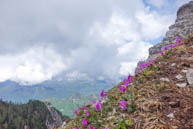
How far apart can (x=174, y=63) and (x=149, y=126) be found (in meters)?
3.05

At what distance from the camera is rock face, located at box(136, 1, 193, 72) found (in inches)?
553

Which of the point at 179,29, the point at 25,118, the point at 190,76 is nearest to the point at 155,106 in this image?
the point at 190,76

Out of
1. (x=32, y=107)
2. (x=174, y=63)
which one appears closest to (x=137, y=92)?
(x=174, y=63)

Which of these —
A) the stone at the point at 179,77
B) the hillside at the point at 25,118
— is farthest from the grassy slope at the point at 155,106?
the hillside at the point at 25,118

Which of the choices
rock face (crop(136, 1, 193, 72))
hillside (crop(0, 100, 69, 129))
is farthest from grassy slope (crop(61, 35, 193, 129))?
hillside (crop(0, 100, 69, 129))

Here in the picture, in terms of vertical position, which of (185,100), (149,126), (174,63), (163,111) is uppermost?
(174,63)

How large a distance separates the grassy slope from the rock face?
8125 millimetres

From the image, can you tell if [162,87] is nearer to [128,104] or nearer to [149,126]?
[128,104]

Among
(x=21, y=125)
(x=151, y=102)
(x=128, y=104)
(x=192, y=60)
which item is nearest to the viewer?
(x=151, y=102)

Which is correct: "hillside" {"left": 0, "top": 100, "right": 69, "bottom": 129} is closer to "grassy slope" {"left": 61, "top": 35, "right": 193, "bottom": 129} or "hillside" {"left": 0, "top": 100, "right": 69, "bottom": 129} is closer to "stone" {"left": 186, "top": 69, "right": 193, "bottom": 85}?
"grassy slope" {"left": 61, "top": 35, "right": 193, "bottom": 129}

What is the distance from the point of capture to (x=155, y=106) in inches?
131

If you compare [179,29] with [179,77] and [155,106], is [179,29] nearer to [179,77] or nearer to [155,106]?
[179,77]

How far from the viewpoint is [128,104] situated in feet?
12.2

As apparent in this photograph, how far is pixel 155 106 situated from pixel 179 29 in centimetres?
1521
